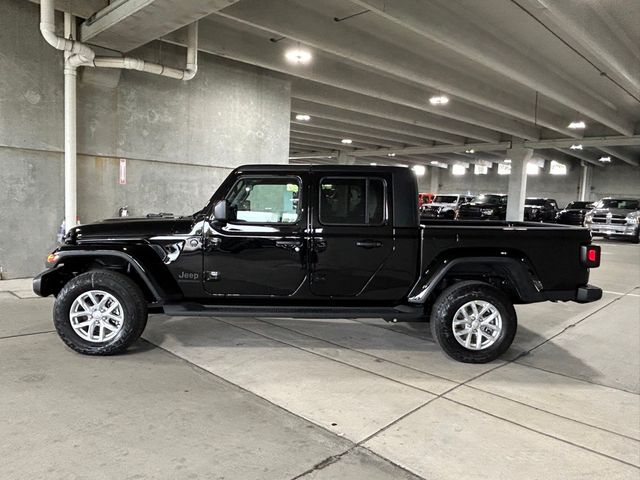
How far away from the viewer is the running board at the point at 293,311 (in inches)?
178

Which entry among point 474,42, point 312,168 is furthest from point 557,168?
point 312,168

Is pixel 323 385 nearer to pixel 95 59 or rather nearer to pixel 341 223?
pixel 341 223

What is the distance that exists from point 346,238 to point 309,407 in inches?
66.4

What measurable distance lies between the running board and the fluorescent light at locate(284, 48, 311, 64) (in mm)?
6830

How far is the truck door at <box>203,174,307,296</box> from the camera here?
4.55 metres

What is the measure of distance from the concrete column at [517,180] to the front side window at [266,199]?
803 inches

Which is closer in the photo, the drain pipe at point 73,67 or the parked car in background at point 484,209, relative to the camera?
the drain pipe at point 73,67

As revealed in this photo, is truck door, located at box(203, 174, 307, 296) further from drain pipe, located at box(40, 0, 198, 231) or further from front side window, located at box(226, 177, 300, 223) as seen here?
drain pipe, located at box(40, 0, 198, 231)

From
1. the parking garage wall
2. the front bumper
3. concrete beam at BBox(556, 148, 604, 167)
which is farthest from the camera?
concrete beam at BBox(556, 148, 604, 167)

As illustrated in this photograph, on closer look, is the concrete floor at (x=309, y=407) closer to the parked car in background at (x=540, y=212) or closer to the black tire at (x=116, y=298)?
the black tire at (x=116, y=298)


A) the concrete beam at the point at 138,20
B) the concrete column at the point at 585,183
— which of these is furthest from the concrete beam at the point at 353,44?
the concrete column at the point at 585,183

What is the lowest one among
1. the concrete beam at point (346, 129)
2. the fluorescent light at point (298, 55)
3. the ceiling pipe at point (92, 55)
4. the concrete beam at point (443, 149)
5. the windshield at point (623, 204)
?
the windshield at point (623, 204)

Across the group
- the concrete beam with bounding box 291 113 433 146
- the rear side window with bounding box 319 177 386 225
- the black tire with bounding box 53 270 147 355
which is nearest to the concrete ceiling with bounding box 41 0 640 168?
the concrete beam with bounding box 291 113 433 146

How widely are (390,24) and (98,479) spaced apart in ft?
29.7
